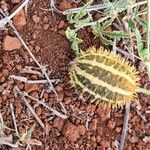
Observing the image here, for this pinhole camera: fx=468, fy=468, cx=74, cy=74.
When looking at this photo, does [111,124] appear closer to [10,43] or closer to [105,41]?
[105,41]

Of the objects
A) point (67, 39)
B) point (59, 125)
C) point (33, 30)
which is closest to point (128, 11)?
point (67, 39)

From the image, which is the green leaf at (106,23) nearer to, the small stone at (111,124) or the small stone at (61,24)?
the small stone at (61,24)

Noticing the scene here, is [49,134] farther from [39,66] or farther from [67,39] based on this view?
[67,39]

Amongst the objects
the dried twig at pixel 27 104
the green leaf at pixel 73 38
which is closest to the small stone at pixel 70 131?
the dried twig at pixel 27 104

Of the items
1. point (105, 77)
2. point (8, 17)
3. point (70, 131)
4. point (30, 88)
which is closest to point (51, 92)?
point (30, 88)

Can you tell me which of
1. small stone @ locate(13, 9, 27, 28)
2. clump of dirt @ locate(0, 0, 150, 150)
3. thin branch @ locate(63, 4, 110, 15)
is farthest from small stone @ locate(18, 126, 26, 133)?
thin branch @ locate(63, 4, 110, 15)

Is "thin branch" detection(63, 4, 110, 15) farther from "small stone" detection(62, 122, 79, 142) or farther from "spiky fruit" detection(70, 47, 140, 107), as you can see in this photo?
"small stone" detection(62, 122, 79, 142)
